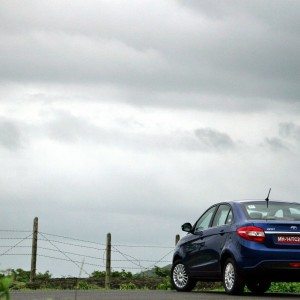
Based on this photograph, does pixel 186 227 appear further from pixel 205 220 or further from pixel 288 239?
pixel 288 239

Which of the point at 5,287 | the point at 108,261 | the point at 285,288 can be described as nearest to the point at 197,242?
the point at 285,288

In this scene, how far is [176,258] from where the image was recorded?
1847 centimetres

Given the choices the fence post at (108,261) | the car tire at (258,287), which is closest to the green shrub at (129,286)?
the fence post at (108,261)

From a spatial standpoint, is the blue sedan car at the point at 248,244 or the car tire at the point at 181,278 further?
the car tire at the point at 181,278

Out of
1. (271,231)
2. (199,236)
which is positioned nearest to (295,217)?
(271,231)

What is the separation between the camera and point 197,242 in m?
17.3

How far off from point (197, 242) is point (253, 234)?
8.57ft

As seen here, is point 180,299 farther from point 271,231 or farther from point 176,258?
point 176,258

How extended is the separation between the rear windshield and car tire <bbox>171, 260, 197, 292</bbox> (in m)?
2.85

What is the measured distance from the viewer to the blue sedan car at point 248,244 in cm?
1484

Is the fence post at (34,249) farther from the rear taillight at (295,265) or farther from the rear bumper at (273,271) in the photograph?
the rear taillight at (295,265)

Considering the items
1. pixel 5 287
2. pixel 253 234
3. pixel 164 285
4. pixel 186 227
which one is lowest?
pixel 5 287

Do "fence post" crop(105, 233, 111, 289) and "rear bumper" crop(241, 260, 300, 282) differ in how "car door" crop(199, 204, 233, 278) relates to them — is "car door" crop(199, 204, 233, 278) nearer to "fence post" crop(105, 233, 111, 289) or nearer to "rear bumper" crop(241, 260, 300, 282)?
"rear bumper" crop(241, 260, 300, 282)

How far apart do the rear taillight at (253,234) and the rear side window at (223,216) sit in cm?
82
